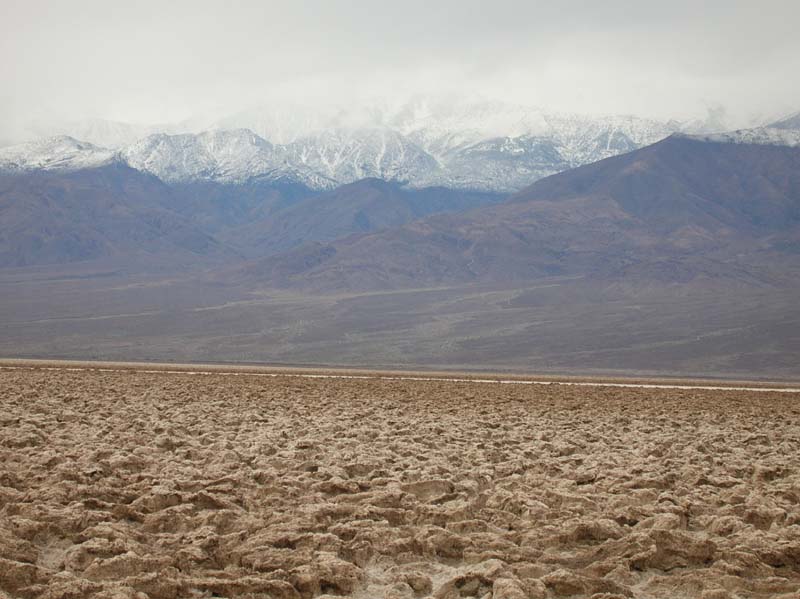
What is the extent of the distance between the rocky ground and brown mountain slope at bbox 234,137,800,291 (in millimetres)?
109136

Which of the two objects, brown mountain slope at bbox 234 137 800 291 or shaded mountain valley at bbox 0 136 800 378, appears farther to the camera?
brown mountain slope at bbox 234 137 800 291

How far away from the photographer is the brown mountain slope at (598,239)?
132 metres

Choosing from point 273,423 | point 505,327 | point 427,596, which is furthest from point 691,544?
point 505,327

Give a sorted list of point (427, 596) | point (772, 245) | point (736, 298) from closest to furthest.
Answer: point (427, 596), point (736, 298), point (772, 245)

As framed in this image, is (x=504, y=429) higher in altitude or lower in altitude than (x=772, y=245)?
lower

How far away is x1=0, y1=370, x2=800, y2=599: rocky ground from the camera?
18.3 ft

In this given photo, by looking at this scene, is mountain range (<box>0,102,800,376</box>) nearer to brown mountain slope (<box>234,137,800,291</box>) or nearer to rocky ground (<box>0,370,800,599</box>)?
brown mountain slope (<box>234,137,800,291</box>)

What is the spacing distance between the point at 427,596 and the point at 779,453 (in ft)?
22.0

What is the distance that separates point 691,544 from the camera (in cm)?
630

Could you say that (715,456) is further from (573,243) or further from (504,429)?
(573,243)

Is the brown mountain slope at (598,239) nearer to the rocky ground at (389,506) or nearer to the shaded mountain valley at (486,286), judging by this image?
the shaded mountain valley at (486,286)

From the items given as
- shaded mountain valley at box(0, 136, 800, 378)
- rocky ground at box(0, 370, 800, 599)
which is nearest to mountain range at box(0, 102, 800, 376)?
shaded mountain valley at box(0, 136, 800, 378)

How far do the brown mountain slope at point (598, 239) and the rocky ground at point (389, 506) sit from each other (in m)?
109

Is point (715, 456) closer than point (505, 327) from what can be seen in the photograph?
Yes
